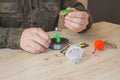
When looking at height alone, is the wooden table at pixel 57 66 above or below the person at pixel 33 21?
below

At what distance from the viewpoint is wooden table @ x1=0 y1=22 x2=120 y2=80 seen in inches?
27.8

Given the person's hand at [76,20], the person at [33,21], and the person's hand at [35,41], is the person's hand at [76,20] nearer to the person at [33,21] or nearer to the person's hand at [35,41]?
the person at [33,21]

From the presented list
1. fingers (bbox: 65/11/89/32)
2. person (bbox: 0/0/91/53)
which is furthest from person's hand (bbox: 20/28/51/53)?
fingers (bbox: 65/11/89/32)

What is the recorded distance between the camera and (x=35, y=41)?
892 millimetres

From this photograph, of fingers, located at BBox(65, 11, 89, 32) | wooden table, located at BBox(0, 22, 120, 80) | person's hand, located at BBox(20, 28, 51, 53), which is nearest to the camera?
wooden table, located at BBox(0, 22, 120, 80)

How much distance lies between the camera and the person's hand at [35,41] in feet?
2.89

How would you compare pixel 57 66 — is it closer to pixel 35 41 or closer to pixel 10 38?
pixel 35 41

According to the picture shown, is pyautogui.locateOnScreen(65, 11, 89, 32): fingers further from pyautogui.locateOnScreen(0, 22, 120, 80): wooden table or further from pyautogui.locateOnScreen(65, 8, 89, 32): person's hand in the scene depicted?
pyautogui.locateOnScreen(0, 22, 120, 80): wooden table

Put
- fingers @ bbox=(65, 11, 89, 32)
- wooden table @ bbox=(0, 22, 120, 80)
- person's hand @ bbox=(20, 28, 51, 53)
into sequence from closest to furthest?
wooden table @ bbox=(0, 22, 120, 80), person's hand @ bbox=(20, 28, 51, 53), fingers @ bbox=(65, 11, 89, 32)

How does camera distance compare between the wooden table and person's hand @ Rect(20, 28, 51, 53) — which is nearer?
the wooden table

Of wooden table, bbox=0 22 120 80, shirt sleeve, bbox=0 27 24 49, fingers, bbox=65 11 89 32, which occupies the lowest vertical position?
wooden table, bbox=0 22 120 80

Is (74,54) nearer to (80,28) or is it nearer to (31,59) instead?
(31,59)

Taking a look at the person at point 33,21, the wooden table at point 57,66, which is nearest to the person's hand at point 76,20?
the person at point 33,21

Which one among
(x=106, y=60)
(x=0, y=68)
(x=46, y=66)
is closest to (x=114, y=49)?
(x=106, y=60)
